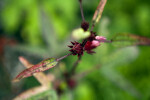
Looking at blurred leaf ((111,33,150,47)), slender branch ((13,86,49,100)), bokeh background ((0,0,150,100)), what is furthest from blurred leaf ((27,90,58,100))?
blurred leaf ((111,33,150,47))

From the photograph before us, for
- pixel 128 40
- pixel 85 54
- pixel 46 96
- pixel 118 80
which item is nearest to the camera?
pixel 128 40

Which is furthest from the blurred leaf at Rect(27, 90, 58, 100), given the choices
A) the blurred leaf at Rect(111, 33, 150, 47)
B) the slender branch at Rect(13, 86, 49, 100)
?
the blurred leaf at Rect(111, 33, 150, 47)

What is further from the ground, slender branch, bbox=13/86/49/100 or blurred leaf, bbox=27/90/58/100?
slender branch, bbox=13/86/49/100

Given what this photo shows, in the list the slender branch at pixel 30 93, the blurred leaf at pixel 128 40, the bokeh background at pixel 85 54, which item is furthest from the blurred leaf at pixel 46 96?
the blurred leaf at pixel 128 40

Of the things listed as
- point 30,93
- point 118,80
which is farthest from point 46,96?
point 118,80

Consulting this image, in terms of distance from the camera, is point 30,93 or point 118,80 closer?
point 30,93

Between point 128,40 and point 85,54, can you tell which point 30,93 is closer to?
point 128,40

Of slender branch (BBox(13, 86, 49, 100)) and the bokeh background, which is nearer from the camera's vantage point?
slender branch (BBox(13, 86, 49, 100))

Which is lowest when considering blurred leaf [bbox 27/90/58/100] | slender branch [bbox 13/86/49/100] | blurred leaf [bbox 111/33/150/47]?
blurred leaf [bbox 111/33/150/47]

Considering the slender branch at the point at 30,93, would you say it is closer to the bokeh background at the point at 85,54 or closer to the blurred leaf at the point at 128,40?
the bokeh background at the point at 85,54

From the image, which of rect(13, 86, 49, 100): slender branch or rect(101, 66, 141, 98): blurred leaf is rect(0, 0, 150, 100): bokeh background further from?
rect(13, 86, 49, 100): slender branch
